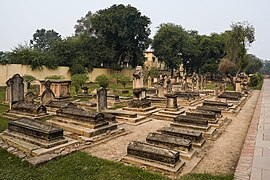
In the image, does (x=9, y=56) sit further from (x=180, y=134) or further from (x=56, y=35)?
(x=56, y=35)

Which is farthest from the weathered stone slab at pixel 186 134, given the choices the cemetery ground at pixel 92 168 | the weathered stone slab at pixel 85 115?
the weathered stone slab at pixel 85 115

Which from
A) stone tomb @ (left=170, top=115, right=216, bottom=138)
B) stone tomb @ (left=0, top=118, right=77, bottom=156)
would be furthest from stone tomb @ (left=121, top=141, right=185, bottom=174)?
stone tomb @ (left=170, top=115, right=216, bottom=138)

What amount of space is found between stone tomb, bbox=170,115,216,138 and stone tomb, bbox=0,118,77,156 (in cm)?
429

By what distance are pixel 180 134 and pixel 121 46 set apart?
3410cm

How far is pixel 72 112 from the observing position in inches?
347

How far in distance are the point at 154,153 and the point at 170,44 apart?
41135mm

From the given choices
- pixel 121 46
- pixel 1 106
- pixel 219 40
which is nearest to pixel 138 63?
pixel 121 46

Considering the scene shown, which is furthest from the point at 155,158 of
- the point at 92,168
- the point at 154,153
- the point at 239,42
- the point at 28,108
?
the point at 239,42

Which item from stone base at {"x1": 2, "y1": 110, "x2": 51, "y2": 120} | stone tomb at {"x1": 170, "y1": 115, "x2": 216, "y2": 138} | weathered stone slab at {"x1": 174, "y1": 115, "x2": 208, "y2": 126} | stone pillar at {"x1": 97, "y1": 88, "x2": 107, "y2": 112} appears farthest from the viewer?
stone pillar at {"x1": 97, "y1": 88, "x2": 107, "y2": 112}

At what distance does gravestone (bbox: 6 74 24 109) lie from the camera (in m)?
11.4

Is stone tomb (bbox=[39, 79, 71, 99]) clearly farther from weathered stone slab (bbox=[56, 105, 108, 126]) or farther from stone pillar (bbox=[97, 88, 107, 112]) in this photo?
weathered stone slab (bbox=[56, 105, 108, 126])

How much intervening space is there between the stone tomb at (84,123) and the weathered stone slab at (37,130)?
1086mm

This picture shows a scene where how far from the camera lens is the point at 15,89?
11562 mm

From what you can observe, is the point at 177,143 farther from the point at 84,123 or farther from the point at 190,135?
the point at 84,123
